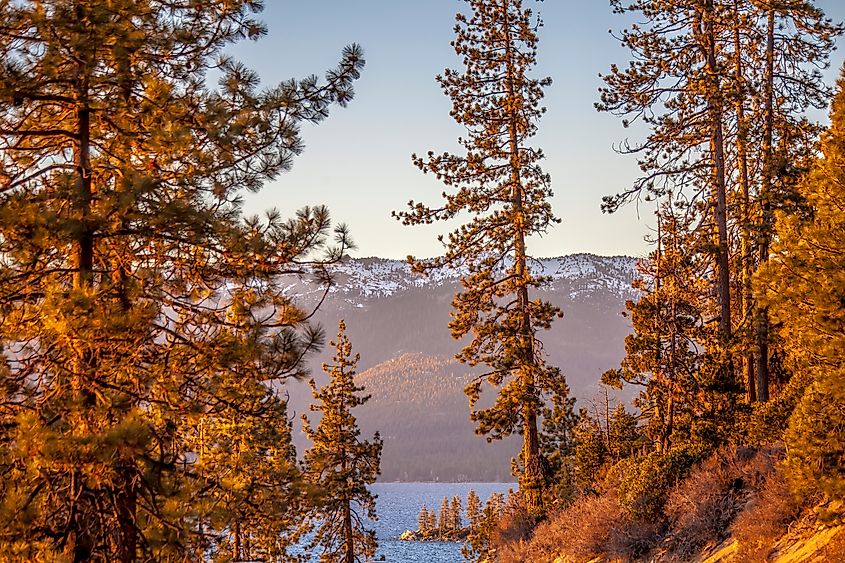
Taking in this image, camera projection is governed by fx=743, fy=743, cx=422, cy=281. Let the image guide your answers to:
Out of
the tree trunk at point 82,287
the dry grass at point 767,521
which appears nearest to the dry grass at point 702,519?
the dry grass at point 767,521

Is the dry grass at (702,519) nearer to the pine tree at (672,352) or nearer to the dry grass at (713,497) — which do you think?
the dry grass at (713,497)

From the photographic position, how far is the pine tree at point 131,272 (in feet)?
23.0

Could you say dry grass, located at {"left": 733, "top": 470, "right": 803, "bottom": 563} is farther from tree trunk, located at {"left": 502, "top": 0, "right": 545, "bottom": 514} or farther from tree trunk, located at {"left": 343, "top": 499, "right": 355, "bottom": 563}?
tree trunk, located at {"left": 343, "top": 499, "right": 355, "bottom": 563}

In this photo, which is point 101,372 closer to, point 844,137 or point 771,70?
point 844,137

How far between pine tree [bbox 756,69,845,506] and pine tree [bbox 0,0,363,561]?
614cm

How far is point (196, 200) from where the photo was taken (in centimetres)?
842

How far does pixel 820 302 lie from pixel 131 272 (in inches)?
335

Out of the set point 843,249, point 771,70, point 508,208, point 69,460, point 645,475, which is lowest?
point 645,475

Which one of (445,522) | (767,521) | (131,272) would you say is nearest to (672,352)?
(767,521)

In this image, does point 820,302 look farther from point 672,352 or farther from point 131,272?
point 672,352

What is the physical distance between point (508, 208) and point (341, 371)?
527 inches

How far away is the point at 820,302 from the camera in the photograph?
9.62m

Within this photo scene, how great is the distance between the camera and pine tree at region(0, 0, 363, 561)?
7008 mm

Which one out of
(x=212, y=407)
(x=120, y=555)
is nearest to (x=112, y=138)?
(x=212, y=407)
